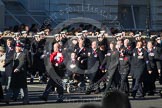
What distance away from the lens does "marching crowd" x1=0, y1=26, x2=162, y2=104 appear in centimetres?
1386

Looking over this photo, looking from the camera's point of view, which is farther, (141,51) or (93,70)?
(93,70)

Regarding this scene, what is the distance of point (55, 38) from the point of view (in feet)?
60.4

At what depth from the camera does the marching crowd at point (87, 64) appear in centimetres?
1386

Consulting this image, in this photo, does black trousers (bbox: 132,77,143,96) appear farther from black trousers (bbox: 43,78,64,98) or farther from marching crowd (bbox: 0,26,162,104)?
black trousers (bbox: 43,78,64,98)

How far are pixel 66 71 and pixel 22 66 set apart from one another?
79.1 inches

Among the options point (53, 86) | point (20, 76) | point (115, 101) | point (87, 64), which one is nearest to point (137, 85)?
point (87, 64)

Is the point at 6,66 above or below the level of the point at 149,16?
below

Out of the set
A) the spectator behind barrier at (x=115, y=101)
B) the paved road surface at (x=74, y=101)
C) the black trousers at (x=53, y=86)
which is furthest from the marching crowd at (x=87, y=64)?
the spectator behind barrier at (x=115, y=101)

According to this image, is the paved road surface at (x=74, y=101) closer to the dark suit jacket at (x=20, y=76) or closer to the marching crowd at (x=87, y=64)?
the marching crowd at (x=87, y=64)

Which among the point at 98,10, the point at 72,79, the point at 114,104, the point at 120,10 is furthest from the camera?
the point at 120,10

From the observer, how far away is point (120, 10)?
115ft

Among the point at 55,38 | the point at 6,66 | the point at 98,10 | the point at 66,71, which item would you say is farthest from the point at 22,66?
the point at 98,10

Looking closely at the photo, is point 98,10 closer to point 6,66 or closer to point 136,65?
point 136,65

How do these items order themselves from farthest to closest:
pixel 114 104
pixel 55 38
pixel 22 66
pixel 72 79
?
pixel 55 38 < pixel 72 79 < pixel 22 66 < pixel 114 104
